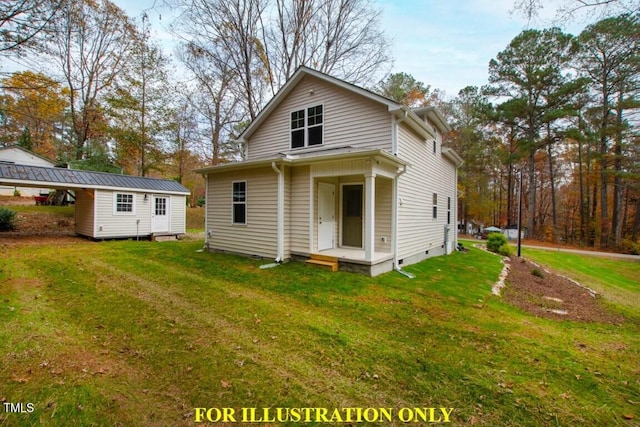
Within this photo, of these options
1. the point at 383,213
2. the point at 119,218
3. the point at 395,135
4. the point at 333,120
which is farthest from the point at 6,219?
the point at 395,135

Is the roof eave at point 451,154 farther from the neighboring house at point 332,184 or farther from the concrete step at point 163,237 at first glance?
the concrete step at point 163,237

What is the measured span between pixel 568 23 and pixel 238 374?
7005 millimetres

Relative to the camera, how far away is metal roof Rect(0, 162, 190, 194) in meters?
10.0

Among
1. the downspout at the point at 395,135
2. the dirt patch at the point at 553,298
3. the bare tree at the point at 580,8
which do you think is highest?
the bare tree at the point at 580,8

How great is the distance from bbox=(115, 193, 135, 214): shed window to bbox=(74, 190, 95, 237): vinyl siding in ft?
2.86

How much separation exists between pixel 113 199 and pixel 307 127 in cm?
944

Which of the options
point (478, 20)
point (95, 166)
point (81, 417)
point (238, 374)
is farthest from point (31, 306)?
point (95, 166)

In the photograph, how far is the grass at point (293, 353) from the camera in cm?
245

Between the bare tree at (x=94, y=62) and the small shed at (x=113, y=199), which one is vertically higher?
the bare tree at (x=94, y=62)

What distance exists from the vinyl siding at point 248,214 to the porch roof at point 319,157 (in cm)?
34

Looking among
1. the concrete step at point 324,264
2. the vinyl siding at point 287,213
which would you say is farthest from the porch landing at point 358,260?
the vinyl siding at point 287,213

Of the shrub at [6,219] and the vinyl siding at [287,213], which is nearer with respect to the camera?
the vinyl siding at [287,213]

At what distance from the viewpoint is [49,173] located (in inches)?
426

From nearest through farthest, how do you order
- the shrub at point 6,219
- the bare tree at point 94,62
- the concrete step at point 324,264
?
the concrete step at point 324,264, the shrub at point 6,219, the bare tree at point 94,62
